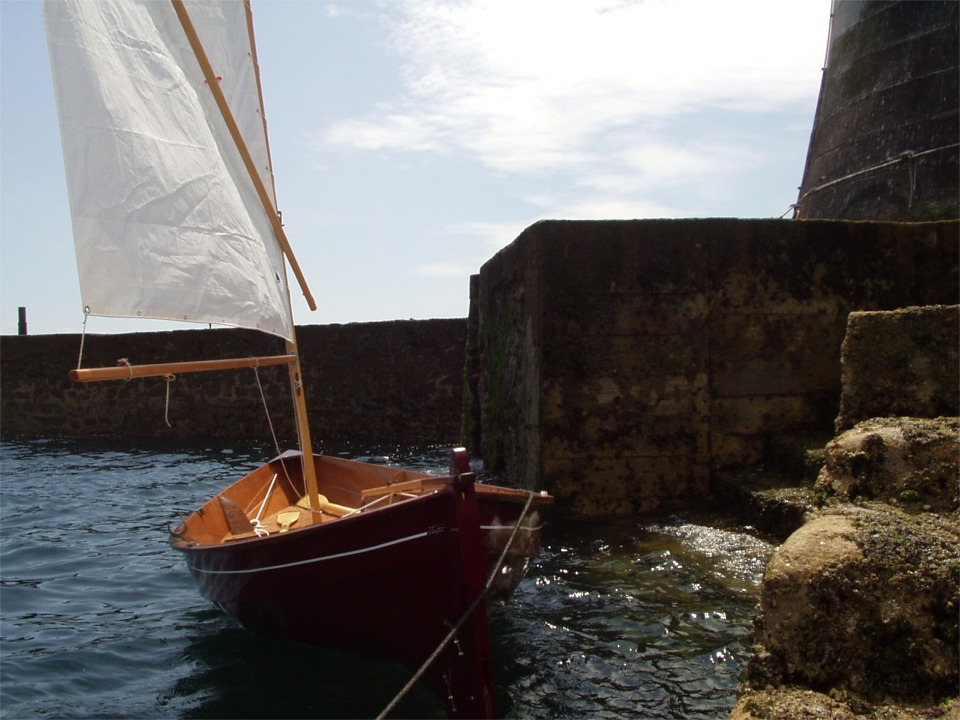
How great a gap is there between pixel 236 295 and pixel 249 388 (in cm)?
1133

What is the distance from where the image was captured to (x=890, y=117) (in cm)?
1113

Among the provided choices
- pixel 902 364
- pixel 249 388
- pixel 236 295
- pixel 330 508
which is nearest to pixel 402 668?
pixel 330 508

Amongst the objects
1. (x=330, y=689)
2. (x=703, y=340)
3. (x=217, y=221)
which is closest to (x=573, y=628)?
(x=330, y=689)

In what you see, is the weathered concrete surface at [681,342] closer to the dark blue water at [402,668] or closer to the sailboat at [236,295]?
the dark blue water at [402,668]

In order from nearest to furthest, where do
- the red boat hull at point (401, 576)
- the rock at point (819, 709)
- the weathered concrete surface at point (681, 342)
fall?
1. the rock at point (819, 709)
2. the red boat hull at point (401, 576)
3. the weathered concrete surface at point (681, 342)

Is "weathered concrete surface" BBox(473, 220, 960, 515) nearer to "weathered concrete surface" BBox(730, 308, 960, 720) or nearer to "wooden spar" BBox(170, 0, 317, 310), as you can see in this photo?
"wooden spar" BBox(170, 0, 317, 310)

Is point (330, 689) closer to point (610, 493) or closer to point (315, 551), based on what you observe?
point (315, 551)

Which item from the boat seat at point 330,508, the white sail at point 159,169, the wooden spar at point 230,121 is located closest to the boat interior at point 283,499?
the boat seat at point 330,508

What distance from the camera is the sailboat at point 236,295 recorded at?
4.04 m

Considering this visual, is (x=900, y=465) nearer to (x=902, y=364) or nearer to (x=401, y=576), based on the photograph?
(x=902, y=364)

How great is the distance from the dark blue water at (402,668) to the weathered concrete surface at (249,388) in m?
7.83

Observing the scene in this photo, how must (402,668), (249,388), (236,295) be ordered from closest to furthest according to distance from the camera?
(402,668), (236,295), (249,388)

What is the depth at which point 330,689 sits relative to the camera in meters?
4.39

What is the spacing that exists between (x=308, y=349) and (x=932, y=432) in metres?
13.3
